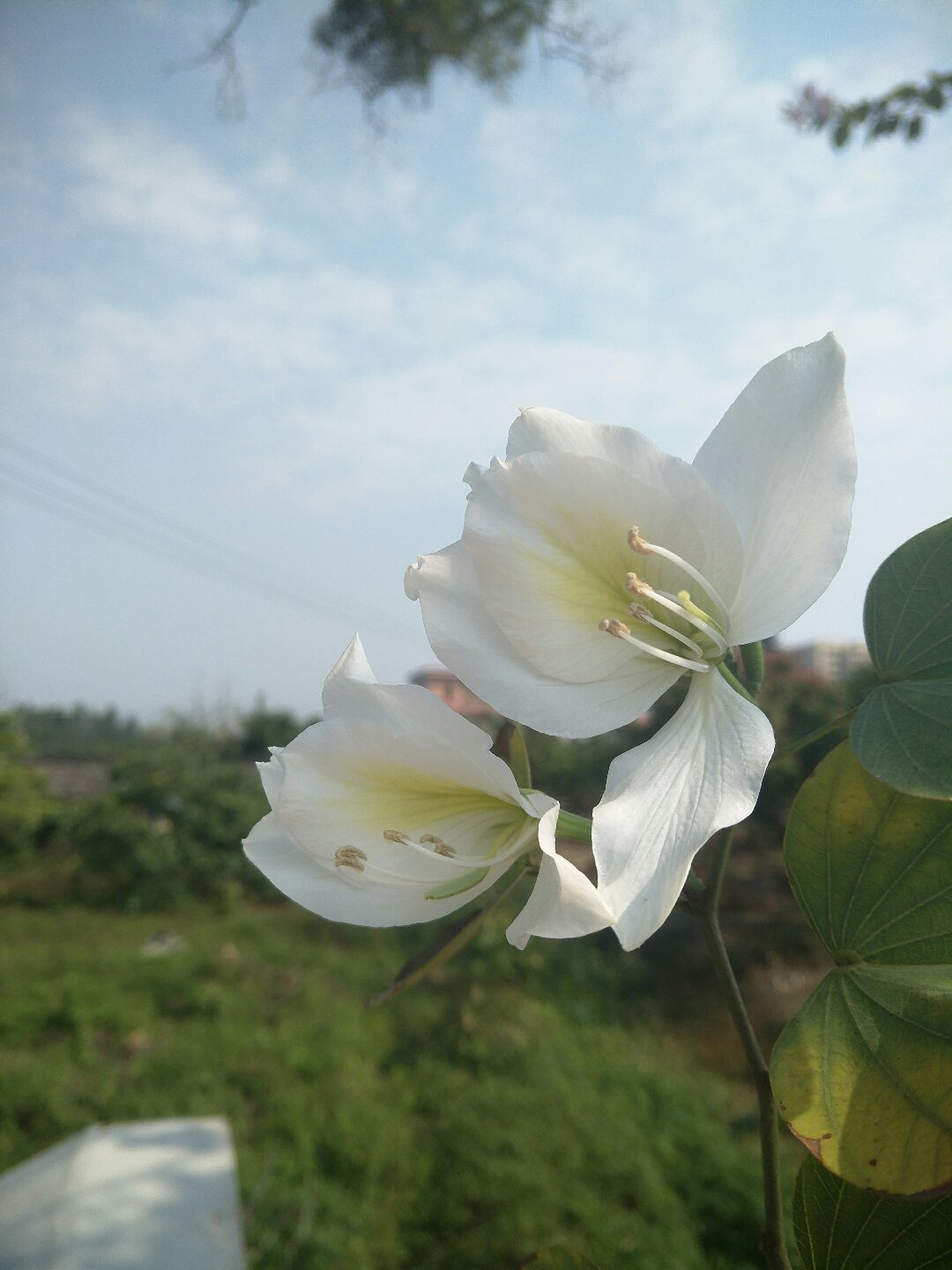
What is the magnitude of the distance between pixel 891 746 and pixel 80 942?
5840mm

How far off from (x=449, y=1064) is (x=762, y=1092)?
345cm

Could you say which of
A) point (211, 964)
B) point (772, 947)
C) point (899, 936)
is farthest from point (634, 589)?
point (211, 964)

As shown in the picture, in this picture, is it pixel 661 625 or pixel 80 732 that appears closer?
pixel 661 625

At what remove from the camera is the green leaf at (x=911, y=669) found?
290 millimetres

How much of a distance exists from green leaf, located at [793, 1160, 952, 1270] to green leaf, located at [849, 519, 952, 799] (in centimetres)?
17

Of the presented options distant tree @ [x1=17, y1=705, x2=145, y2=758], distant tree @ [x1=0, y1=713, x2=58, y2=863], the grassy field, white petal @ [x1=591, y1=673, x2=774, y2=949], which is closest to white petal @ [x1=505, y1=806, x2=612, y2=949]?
white petal @ [x1=591, y1=673, x2=774, y2=949]

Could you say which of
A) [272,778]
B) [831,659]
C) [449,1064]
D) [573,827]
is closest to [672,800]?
[573,827]

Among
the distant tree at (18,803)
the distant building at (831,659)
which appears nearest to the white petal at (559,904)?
the distant building at (831,659)

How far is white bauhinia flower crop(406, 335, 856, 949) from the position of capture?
327 mm

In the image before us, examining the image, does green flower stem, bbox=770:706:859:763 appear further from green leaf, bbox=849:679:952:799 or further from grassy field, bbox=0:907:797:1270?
grassy field, bbox=0:907:797:1270

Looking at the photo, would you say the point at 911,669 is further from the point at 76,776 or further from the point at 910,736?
the point at 76,776

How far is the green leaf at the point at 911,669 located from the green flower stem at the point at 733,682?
44 mm

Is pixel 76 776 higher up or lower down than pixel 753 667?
lower down

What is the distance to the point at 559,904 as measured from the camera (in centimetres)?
26
